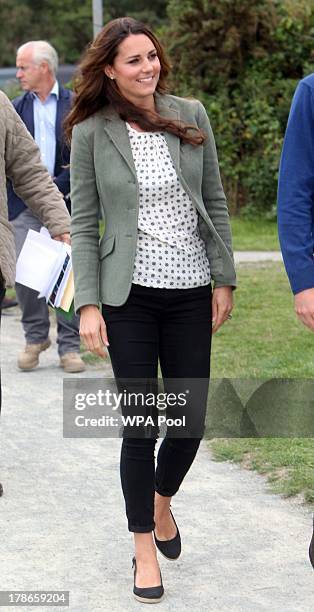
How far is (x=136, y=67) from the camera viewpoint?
4078 millimetres

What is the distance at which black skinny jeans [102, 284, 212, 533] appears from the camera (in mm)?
4059

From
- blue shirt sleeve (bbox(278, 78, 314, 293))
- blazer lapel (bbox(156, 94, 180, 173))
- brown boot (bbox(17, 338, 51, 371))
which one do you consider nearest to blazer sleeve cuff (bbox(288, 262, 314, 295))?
blue shirt sleeve (bbox(278, 78, 314, 293))

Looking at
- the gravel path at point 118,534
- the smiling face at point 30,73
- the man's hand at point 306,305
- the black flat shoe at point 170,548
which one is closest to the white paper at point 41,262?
the gravel path at point 118,534

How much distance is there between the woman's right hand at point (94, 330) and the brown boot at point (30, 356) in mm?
3860

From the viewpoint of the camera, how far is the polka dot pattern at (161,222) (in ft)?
13.3

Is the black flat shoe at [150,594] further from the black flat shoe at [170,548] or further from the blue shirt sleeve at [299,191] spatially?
the blue shirt sleeve at [299,191]

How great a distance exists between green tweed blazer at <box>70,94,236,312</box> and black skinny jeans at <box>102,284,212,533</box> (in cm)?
8

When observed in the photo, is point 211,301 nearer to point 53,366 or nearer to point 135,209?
point 135,209

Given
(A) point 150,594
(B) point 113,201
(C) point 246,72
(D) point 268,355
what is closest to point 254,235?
(C) point 246,72

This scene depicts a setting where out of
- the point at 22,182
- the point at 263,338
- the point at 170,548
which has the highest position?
the point at 22,182

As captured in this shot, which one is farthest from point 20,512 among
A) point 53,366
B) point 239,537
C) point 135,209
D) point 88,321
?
point 53,366

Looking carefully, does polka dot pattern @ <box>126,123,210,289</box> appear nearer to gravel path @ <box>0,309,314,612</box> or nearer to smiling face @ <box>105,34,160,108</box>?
smiling face @ <box>105,34,160,108</box>

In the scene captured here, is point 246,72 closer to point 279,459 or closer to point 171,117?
point 279,459

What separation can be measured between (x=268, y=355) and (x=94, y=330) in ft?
12.9
